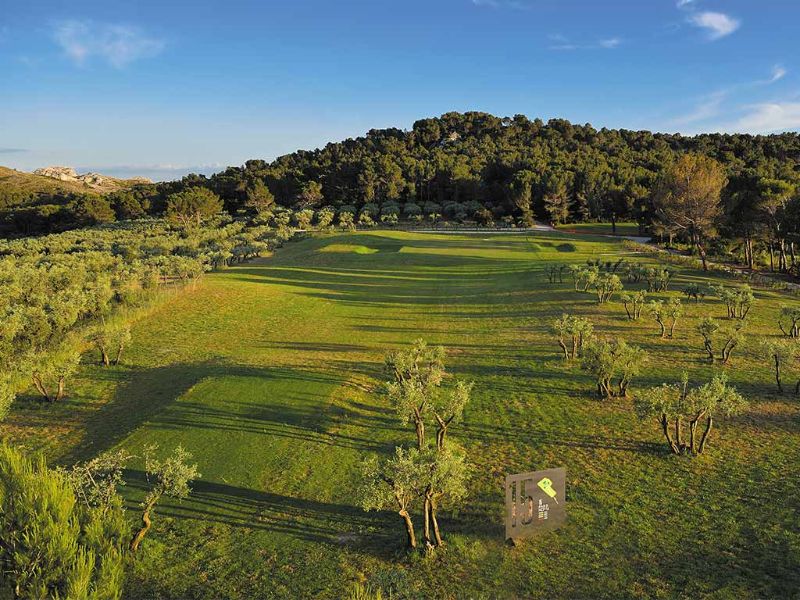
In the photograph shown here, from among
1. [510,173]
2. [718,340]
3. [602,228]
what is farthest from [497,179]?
[718,340]

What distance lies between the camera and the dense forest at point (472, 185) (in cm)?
10688

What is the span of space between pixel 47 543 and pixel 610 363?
23.4 metres

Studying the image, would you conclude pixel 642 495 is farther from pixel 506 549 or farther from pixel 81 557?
pixel 81 557

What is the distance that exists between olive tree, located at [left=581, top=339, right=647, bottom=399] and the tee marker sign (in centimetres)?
1079

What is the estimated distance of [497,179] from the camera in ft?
419

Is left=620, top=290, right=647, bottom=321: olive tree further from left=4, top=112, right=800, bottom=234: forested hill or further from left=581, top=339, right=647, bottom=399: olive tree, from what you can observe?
left=4, top=112, right=800, bottom=234: forested hill

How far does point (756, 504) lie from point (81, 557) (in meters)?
20.3

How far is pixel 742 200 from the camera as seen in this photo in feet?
192

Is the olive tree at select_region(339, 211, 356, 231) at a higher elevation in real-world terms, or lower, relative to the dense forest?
lower

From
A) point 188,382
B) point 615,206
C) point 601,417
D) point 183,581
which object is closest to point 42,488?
point 183,581

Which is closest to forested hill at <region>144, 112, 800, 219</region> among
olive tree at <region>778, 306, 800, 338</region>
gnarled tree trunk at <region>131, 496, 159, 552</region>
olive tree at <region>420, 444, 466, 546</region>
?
olive tree at <region>778, 306, 800, 338</region>

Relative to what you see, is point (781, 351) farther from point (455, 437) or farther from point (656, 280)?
point (656, 280)

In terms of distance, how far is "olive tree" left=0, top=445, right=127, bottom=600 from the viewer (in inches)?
414

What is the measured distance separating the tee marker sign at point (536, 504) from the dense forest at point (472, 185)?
2826 inches
